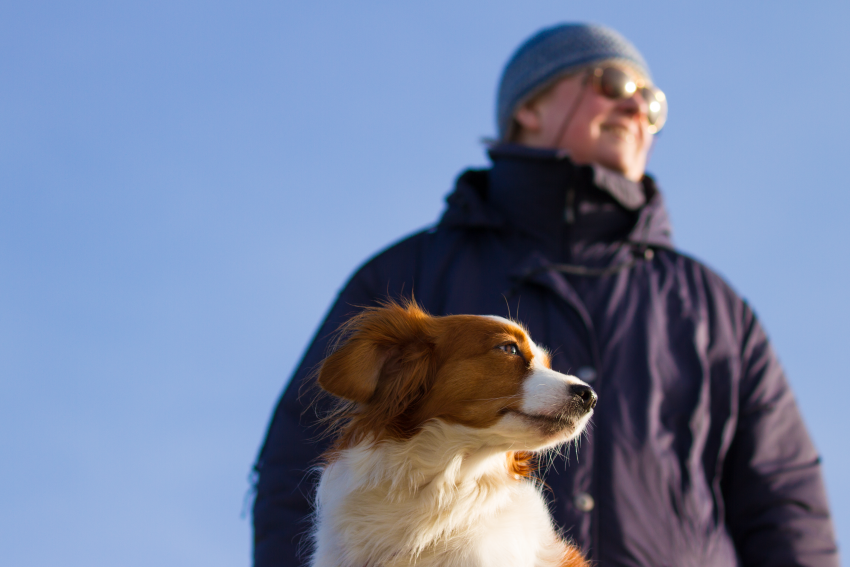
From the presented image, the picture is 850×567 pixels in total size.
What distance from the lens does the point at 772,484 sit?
374 centimetres

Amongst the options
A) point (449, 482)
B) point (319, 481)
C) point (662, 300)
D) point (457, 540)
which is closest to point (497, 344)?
point (449, 482)

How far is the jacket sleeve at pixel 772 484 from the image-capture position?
3.63 metres

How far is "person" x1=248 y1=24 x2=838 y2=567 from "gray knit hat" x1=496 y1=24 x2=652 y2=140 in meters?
0.29

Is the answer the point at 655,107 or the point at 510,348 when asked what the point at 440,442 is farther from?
the point at 655,107

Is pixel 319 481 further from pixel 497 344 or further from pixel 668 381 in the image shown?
pixel 668 381

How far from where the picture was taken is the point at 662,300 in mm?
4090

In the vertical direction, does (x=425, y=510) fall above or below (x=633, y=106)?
below

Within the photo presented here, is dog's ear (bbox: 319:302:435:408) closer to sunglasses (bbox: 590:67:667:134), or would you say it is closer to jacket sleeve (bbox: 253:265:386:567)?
jacket sleeve (bbox: 253:265:386:567)

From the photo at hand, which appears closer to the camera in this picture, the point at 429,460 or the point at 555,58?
the point at 429,460

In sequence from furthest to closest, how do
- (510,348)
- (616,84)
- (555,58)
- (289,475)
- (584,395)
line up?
(555,58)
(616,84)
(289,475)
(510,348)
(584,395)

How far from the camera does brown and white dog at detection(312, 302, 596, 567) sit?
2.72 meters

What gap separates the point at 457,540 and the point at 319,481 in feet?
2.40

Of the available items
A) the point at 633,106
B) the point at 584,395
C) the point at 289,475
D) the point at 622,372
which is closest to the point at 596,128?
the point at 633,106

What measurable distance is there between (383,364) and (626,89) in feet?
9.43
